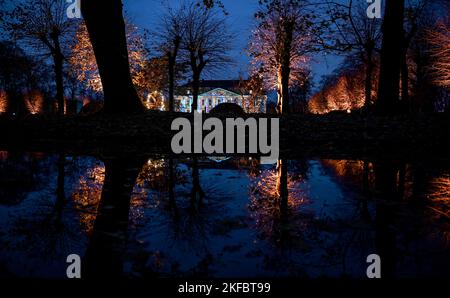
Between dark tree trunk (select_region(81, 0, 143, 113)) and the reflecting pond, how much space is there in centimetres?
636

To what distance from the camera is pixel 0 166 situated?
5793mm

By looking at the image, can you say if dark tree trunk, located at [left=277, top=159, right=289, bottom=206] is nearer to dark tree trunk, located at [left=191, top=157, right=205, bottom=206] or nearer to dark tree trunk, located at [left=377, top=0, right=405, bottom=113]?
dark tree trunk, located at [left=191, top=157, right=205, bottom=206]

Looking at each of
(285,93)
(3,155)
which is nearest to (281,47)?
(285,93)

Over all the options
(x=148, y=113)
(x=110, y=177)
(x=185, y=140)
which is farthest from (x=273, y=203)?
(x=148, y=113)

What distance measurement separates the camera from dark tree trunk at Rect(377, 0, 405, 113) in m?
10.5

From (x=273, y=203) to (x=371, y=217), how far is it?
1016 millimetres

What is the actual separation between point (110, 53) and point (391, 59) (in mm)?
9494

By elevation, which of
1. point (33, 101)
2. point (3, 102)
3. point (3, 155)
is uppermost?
point (33, 101)

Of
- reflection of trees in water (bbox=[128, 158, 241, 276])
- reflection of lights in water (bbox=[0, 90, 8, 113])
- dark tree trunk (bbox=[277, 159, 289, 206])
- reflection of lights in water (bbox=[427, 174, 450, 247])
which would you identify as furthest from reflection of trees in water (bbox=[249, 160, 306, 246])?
reflection of lights in water (bbox=[0, 90, 8, 113])

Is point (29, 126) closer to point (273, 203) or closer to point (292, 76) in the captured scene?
point (273, 203)

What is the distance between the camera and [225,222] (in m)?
3.05

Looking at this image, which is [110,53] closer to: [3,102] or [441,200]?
[441,200]

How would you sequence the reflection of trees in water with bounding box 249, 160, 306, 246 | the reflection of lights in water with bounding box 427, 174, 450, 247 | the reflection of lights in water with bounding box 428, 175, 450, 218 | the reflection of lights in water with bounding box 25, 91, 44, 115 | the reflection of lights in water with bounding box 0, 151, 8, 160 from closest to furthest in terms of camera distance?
the reflection of lights in water with bounding box 427, 174, 450, 247 → the reflection of trees in water with bounding box 249, 160, 306, 246 → the reflection of lights in water with bounding box 428, 175, 450, 218 → the reflection of lights in water with bounding box 0, 151, 8, 160 → the reflection of lights in water with bounding box 25, 91, 44, 115

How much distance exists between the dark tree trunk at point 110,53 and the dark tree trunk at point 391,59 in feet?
27.9
